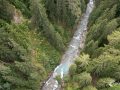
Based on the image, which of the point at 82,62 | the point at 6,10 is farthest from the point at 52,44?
the point at 6,10

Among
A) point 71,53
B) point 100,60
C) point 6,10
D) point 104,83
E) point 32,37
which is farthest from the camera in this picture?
point 71,53

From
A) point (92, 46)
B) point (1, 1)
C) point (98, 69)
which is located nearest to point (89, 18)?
point (92, 46)

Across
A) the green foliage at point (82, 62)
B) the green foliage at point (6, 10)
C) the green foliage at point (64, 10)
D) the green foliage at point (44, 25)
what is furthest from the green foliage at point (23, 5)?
the green foliage at point (82, 62)

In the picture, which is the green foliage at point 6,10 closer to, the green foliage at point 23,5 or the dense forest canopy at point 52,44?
the dense forest canopy at point 52,44

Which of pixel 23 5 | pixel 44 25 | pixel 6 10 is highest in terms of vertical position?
pixel 23 5

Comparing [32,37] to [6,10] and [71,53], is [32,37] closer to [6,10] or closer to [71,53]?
[6,10]

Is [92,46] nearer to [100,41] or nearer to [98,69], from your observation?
[100,41]

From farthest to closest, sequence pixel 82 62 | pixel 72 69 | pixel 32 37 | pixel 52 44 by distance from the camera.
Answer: pixel 52 44 < pixel 32 37 < pixel 72 69 < pixel 82 62
